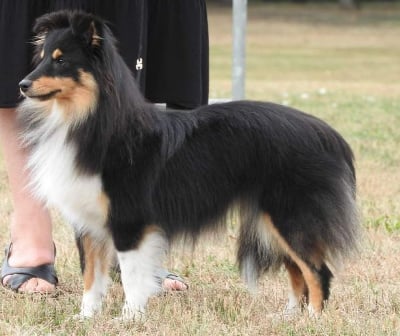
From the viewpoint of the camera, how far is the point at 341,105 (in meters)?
14.4

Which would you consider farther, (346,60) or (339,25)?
(339,25)

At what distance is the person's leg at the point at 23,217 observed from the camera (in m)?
5.30

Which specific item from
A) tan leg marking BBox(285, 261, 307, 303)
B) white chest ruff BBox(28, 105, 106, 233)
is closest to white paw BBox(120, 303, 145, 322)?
white chest ruff BBox(28, 105, 106, 233)

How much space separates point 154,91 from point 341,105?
371 inches

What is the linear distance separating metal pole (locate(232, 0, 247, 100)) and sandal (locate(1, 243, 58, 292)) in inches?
150

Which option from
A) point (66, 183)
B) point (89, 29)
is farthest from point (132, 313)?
point (89, 29)

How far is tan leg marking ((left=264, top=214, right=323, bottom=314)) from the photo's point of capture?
4613 mm

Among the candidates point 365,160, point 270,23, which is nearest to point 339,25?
point 270,23

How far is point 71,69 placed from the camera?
4.23 meters

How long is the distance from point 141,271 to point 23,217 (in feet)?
3.74

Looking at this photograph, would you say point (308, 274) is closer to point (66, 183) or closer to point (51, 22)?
point (66, 183)

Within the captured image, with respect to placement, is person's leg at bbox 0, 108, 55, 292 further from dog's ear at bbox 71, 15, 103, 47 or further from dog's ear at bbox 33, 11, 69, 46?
dog's ear at bbox 71, 15, 103, 47

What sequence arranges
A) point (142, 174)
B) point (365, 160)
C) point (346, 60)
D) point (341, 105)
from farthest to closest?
1. point (346, 60)
2. point (341, 105)
3. point (365, 160)
4. point (142, 174)

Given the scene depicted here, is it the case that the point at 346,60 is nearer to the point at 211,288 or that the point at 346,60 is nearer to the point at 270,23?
the point at 270,23
